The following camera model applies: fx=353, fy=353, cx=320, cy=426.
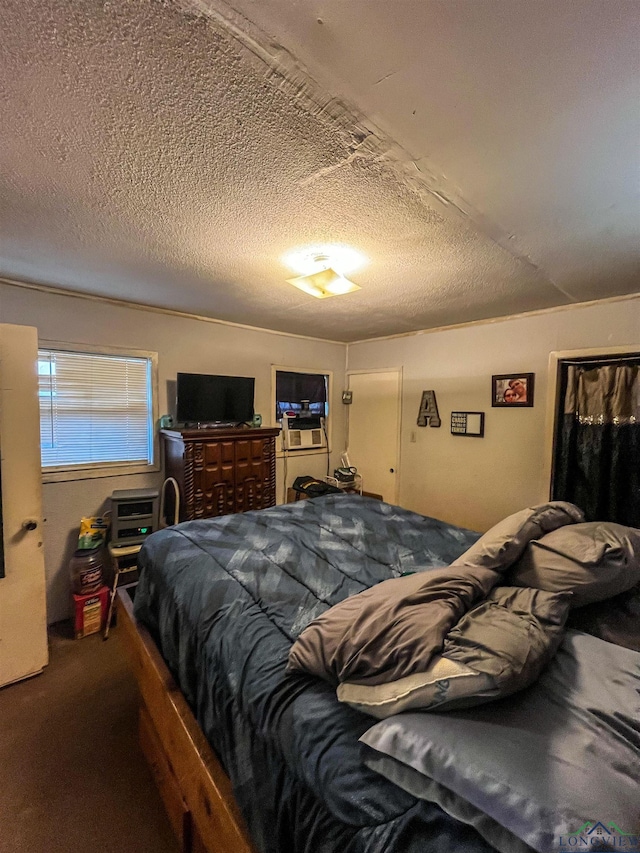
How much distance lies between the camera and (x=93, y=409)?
2873 mm

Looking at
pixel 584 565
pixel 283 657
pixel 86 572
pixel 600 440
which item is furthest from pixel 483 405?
pixel 86 572

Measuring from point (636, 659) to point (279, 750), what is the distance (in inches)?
37.7

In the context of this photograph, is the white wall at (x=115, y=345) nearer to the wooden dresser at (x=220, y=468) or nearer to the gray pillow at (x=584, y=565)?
the wooden dresser at (x=220, y=468)

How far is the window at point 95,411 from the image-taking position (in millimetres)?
2684

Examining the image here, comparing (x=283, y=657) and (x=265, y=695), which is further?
(x=283, y=657)

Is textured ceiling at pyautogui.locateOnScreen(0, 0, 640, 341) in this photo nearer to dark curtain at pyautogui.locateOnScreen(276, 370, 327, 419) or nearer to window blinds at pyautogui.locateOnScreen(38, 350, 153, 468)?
window blinds at pyautogui.locateOnScreen(38, 350, 153, 468)

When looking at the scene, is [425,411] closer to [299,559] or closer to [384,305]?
[384,305]

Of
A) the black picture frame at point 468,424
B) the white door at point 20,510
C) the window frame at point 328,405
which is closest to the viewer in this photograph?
the white door at point 20,510

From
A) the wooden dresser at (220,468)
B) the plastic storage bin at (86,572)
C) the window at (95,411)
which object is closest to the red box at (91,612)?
the plastic storage bin at (86,572)

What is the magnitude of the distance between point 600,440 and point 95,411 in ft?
13.2

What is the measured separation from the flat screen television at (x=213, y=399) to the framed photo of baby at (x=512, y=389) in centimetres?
232

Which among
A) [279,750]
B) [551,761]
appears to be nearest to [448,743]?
[551,761]

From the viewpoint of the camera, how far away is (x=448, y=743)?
0.71 m

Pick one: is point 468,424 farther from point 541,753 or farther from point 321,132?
point 541,753
